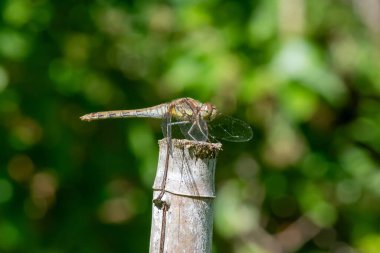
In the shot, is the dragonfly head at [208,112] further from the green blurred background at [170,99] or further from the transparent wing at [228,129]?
the green blurred background at [170,99]

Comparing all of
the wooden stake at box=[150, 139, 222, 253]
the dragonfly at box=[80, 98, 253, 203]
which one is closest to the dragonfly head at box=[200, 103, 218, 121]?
the dragonfly at box=[80, 98, 253, 203]

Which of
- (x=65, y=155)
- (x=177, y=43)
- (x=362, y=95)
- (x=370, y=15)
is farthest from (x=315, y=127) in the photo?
(x=65, y=155)

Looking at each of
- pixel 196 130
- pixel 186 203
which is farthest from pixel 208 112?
pixel 186 203

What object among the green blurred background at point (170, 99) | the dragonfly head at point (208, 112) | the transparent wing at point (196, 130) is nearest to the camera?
the transparent wing at point (196, 130)

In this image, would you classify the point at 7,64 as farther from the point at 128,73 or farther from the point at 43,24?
the point at 128,73

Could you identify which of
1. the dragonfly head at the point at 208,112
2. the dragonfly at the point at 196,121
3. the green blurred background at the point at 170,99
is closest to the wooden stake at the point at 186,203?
the dragonfly at the point at 196,121

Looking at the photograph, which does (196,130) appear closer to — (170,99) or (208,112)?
(208,112)
